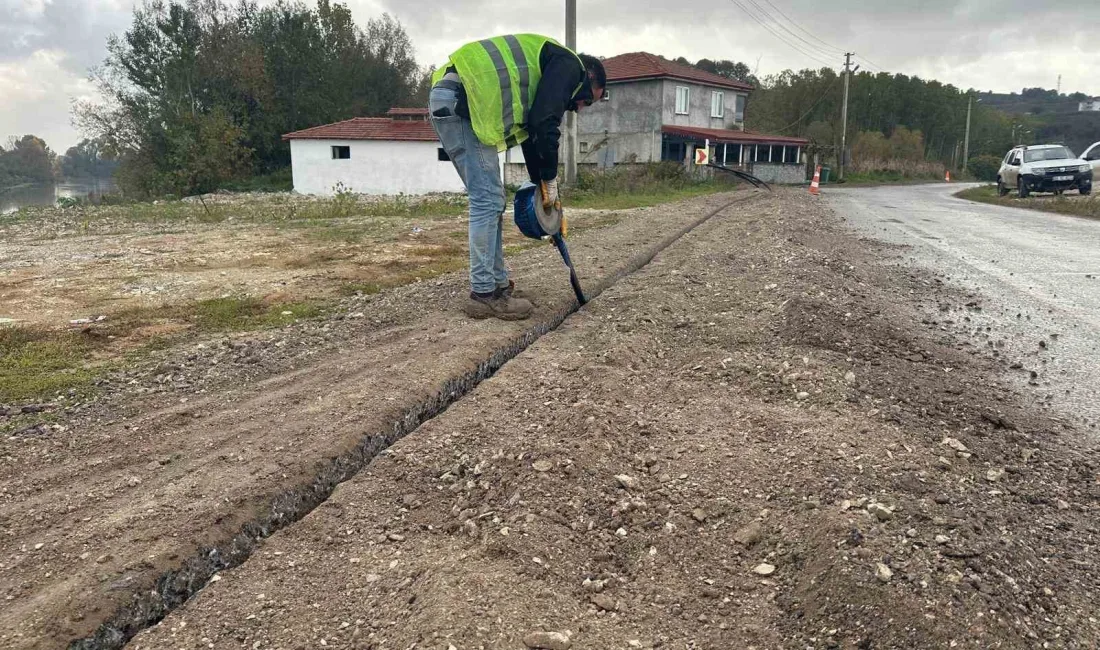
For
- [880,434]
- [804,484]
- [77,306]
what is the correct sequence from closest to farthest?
[804,484] → [880,434] → [77,306]

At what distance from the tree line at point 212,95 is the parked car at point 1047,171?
108 ft

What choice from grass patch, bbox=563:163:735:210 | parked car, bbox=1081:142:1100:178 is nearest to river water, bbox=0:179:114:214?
grass patch, bbox=563:163:735:210

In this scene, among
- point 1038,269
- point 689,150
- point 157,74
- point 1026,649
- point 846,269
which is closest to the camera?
point 1026,649

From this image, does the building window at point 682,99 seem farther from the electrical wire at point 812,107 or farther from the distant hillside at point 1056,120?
the distant hillside at point 1056,120

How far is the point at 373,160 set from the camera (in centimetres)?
3067

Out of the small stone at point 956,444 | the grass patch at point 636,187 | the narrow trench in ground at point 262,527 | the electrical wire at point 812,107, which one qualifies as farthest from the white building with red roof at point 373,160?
the electrical wire at point 812,107

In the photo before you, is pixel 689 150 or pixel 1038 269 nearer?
pixel 1038 269

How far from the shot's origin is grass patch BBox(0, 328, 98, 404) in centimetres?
360

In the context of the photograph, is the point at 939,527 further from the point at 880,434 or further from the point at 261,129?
the point at 261,129

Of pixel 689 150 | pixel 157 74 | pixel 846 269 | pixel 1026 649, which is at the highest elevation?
pixel 157 74

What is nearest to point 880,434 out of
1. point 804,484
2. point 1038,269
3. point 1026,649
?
point 804,484

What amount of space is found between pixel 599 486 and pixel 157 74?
41247mm

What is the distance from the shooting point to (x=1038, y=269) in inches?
273

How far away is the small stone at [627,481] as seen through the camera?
8.02 feet
